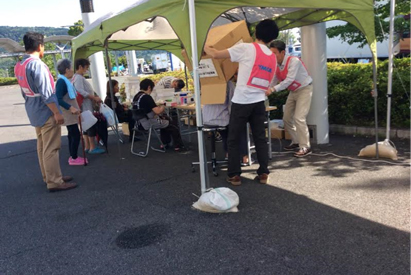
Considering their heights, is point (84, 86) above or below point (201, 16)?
below

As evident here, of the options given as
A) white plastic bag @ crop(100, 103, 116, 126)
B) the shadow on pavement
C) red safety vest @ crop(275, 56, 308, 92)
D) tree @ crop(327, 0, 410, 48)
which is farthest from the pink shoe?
tree @ crop(327, 0, 410, 48)

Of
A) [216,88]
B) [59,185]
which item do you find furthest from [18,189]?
[216,88]

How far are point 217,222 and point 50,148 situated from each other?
95.5 inches

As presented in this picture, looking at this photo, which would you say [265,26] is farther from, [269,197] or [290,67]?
[269,197]

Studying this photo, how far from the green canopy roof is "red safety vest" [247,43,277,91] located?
1.65 ft

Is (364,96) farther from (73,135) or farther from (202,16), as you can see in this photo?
(73,135)

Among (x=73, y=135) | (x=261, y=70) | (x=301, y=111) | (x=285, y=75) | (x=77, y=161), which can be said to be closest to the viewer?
(x=261, y=70)

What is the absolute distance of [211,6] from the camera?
336 centimetres

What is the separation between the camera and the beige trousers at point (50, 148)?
4.27m

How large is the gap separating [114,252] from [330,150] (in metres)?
3.87

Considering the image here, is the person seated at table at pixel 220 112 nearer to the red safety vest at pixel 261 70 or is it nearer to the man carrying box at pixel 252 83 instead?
the man carrying box at pixel 252 83

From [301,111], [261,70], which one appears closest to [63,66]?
[261,70]

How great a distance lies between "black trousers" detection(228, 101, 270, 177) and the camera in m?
3.85

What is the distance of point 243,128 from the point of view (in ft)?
13.0
